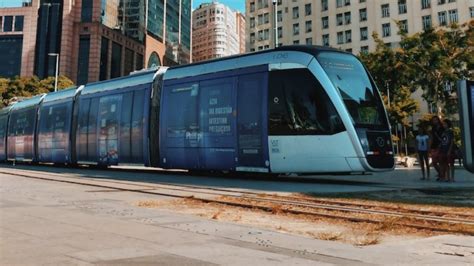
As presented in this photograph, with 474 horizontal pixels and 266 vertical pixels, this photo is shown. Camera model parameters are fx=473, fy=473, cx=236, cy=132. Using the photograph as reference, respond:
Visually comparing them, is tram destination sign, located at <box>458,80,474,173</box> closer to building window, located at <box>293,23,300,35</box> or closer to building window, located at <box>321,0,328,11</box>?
building window, located at <box>321,0,328,11</box>

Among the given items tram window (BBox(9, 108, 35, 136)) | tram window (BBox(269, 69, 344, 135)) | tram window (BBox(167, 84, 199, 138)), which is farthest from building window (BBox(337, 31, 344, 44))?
tram window (BBox(269, 69, 344, 135))

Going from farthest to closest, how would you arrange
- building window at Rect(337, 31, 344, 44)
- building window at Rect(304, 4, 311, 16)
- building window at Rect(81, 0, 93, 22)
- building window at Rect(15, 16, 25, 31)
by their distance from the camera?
building window at Rect(15, 16, 25, 31), building window at Rect(81, 0, 93, 22), building window at Rect(304, 4, 311, 16), building window at Rect(337, 31, 344, 44)

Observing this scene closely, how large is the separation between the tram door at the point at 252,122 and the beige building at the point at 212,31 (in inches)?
6158

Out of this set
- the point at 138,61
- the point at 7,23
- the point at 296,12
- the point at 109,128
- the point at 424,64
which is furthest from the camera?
the point at 138,61

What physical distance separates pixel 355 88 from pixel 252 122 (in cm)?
312

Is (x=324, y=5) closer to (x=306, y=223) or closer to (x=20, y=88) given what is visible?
(x=20, y=88)

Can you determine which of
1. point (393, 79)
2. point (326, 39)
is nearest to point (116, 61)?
point (326, 39)

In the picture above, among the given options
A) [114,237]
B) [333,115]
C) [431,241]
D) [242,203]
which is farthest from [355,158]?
[114,237]

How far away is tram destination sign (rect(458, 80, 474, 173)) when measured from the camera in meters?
6.99

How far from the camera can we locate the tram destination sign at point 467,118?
6.99 meters

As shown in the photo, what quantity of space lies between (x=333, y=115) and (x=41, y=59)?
82947 millimetres

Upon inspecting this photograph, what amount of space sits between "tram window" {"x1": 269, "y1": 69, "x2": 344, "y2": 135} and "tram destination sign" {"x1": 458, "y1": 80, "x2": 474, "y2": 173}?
5.49 meters

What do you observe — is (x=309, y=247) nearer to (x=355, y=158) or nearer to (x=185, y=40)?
(x=355, y=158)

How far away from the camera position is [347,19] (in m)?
72.2
